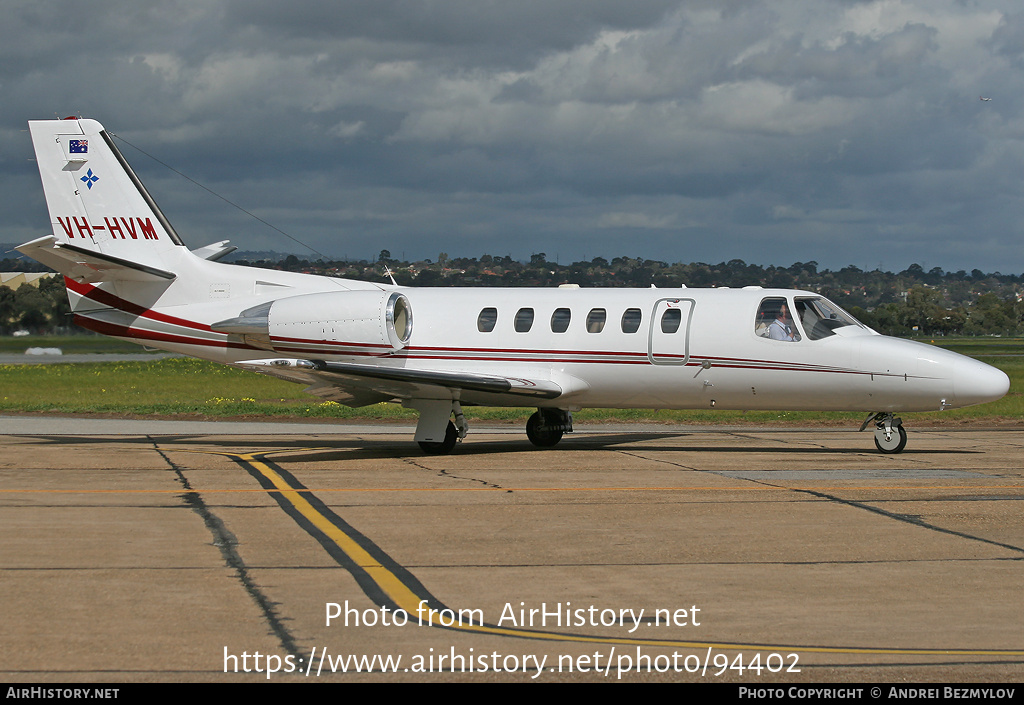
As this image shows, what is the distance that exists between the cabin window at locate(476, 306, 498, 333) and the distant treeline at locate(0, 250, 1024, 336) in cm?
299

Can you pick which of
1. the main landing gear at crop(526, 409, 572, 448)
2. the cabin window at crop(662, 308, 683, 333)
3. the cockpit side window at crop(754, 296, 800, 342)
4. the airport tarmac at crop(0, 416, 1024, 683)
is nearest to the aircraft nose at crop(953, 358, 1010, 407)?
the airport tarmac at crop(0, 416, 1024, 683)

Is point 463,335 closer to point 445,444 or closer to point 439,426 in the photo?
point 439,426

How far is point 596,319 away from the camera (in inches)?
747

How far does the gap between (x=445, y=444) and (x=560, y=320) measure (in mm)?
3095

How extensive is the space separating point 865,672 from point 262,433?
736 inches

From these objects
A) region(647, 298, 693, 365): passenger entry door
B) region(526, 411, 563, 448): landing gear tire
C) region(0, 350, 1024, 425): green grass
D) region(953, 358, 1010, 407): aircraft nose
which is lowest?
region(0, 350, 1024, 425): green grass

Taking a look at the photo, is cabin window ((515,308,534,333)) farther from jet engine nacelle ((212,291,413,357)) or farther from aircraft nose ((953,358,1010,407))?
aircraft nose ((953,358,1010,407))

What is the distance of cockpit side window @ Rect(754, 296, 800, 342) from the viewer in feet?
59.0

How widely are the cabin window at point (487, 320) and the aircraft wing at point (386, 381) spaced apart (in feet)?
2.90

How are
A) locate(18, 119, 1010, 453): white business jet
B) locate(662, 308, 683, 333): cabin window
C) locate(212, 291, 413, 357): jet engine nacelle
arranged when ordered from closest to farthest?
locate(18, 119, 1010, 453): white business jet → locate(662, 308, 683, 333): cabin window → locate(212, 291, 413, 357): jet engine nacelle

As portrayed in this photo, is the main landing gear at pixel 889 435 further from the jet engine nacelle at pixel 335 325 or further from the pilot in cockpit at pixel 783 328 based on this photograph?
the jet engine nacelle at pixel 335 325

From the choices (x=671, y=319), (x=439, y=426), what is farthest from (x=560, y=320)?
(x=439, y=426)

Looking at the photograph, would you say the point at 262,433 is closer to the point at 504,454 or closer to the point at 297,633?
the point at 504,454

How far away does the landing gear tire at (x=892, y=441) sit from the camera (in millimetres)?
18438
